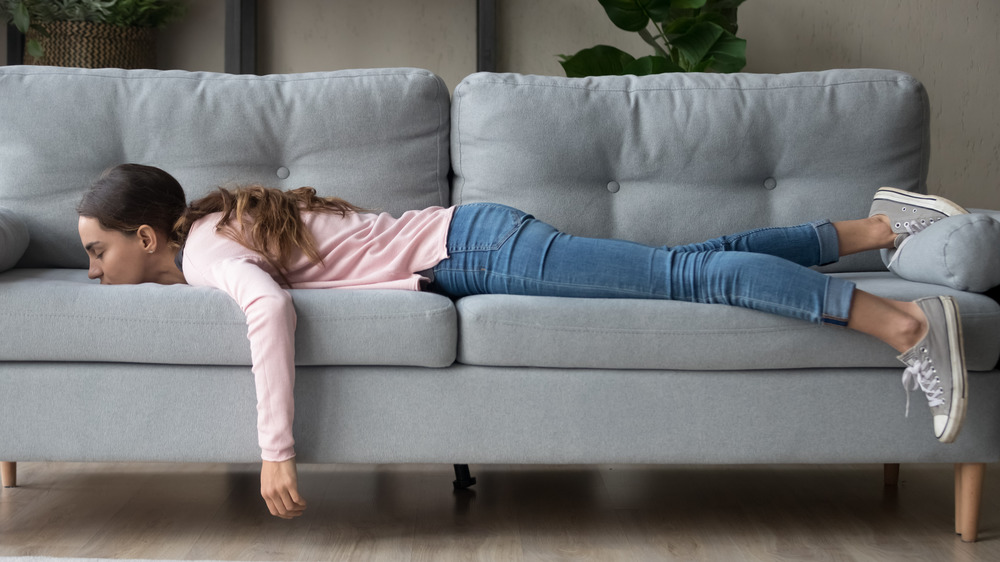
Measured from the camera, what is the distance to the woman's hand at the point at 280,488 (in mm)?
1220

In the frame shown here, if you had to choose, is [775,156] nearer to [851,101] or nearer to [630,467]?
[851,101]

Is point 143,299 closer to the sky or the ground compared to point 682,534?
closer to the sky

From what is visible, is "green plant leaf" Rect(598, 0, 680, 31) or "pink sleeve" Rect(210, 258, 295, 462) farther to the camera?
"green plant leaf" Rect(598, 0, 680, 31)

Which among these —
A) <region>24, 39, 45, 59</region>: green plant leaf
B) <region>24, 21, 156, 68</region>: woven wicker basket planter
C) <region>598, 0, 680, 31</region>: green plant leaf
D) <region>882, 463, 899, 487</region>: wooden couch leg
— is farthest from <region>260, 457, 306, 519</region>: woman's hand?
<region>24, 39, 45, 59</region>: green plant leaf

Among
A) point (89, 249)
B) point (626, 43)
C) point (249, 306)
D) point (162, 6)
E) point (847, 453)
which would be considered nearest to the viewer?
point (249, 306)

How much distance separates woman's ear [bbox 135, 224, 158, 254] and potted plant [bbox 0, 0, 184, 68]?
1.49 meters

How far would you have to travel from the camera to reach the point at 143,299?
130cm

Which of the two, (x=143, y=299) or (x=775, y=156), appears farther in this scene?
(x=775, y=156)

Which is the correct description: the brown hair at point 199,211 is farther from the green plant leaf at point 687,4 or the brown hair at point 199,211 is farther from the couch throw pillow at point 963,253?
the green plant leaf at point 687,4

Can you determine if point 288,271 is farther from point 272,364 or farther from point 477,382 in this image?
point 477,382

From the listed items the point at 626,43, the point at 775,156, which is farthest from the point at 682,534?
the point at 626,43

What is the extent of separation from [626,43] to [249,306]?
2.26 meters

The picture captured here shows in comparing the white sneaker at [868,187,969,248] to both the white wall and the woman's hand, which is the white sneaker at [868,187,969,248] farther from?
the white wall

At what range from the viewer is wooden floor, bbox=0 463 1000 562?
136 centimetres
